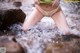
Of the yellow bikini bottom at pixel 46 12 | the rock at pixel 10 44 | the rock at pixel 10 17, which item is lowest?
the rock at pixel 10 44

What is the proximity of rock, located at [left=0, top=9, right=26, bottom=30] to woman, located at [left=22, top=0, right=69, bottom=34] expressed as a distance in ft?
0.18

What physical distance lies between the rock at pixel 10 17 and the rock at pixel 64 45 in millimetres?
263

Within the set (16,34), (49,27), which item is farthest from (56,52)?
(16,34)

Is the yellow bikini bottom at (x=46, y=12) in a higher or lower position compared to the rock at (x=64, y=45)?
higher

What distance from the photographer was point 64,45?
1426 millimetres

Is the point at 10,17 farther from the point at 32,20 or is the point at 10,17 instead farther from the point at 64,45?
the point at 64,45

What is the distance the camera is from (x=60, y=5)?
1481mm

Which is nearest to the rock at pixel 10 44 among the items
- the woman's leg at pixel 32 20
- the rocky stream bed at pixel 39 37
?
the rocky stream bed at pixel 39 37

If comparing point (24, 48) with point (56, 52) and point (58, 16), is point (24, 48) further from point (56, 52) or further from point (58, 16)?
point (58, 16)

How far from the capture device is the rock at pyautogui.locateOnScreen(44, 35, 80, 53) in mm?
1412

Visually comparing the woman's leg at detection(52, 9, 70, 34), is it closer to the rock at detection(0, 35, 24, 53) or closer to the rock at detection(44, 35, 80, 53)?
the rock at detection(44, 35, 80, 53)

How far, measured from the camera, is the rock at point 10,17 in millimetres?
1471

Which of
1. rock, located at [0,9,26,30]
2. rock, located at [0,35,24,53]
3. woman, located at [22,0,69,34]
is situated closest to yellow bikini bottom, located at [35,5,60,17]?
woman, located at [22,0,69,34]

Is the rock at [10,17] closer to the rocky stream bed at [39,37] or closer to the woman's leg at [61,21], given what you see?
the rocky stream bed at [39,37]
